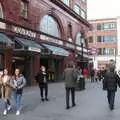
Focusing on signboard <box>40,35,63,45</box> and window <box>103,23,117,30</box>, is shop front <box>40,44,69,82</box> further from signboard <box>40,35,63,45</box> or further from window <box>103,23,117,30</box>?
window <box>103,23,117,30</box>

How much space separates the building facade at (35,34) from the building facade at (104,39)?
35868 millimetres

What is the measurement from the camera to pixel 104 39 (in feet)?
259

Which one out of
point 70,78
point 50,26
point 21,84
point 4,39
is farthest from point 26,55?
point 21,84

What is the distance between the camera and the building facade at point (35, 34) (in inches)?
929

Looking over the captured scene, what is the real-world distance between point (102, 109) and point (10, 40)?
10.9 meters

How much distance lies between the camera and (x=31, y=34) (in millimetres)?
27203

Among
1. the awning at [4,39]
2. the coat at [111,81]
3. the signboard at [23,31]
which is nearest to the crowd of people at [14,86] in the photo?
the coat at [111,81]

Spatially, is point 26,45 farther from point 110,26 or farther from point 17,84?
point 110,26

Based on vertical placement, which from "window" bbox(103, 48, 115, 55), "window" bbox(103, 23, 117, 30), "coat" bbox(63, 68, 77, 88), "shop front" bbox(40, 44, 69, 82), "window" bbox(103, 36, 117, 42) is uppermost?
"window" bbox(103, 23, 117, 30)

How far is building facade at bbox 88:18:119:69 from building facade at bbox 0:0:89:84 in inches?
1412

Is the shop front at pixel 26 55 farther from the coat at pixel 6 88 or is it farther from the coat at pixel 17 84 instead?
the coat at pixel 17 84

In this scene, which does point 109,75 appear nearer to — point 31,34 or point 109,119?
point 109,119

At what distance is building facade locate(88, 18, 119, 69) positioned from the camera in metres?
78.1

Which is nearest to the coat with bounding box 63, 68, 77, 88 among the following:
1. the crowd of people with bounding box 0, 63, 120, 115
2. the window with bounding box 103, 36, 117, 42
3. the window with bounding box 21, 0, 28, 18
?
the crowd of people with bounding box 0, 63, 120, 115
